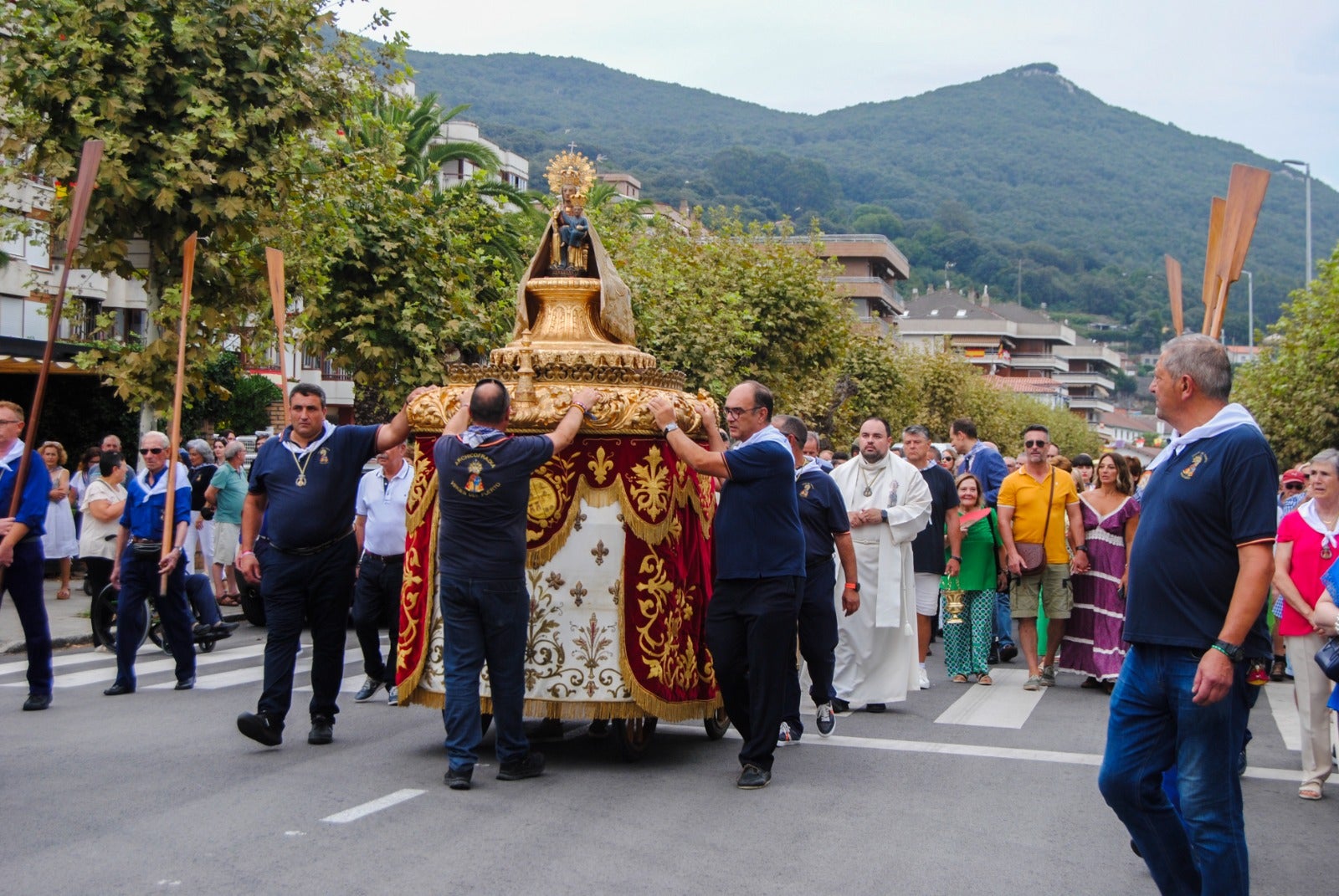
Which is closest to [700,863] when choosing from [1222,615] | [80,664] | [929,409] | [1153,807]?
[1153,807]

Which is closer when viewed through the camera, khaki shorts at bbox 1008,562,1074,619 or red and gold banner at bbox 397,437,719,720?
red and gold banner at bbox 397,437,719,720

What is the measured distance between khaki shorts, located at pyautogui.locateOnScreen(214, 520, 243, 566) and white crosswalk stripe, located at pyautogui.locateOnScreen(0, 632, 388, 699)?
2409 mm

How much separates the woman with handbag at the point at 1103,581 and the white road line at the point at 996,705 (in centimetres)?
51

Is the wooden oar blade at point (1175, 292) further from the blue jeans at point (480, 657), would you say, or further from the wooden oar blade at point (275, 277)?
the wooden oar blade at point (275, 277)

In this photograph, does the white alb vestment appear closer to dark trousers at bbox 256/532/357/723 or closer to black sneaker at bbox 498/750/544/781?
black sneaker at bbox 498/750/544/781

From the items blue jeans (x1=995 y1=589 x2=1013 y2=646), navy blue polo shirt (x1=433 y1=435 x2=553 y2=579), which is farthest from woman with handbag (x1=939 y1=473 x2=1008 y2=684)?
navy blue polo shirt (x1=433 y1=435 x2=553 y2=579)

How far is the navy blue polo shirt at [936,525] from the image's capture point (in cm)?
1242

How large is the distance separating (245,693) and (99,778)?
3324 millimetres

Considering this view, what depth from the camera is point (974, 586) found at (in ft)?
42.2

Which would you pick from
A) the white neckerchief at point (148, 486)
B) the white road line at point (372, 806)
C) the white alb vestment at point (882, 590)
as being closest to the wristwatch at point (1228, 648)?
the white road line at point (372, 806)

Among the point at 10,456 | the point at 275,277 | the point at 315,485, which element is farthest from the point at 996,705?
the point at 10,456

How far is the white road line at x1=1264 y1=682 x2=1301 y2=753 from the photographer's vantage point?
395 inches

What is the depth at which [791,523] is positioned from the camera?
8.07m

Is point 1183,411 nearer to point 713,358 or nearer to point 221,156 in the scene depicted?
point 221,156
